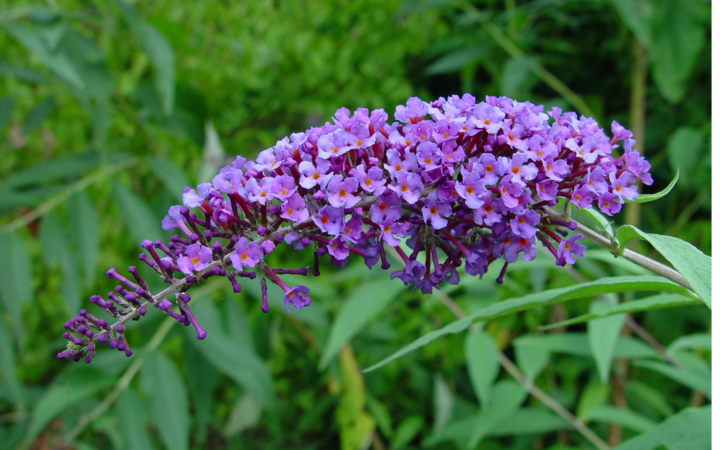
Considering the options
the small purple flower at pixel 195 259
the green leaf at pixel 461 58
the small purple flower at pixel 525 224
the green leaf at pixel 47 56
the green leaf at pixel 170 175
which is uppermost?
the green leaf at pixel 47 56

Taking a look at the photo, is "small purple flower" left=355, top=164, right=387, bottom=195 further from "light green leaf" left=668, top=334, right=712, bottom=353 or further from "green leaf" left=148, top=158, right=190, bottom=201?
"green leaf" left=148, top=158, right=190, bottom=201

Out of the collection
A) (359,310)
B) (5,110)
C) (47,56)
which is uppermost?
Answer: (5,110)

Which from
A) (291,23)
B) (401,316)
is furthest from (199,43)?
(401,316)

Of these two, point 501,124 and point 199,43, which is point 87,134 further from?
point 501,124

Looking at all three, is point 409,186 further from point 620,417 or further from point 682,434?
point 620,417

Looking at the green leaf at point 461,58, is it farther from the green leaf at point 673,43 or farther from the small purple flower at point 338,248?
the small purple flower at point 338,248

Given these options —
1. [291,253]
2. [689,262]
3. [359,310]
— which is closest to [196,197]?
[689,262]

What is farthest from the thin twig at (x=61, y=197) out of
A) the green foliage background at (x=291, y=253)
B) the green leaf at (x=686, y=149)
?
the green leaf at (x=686, y=149)
